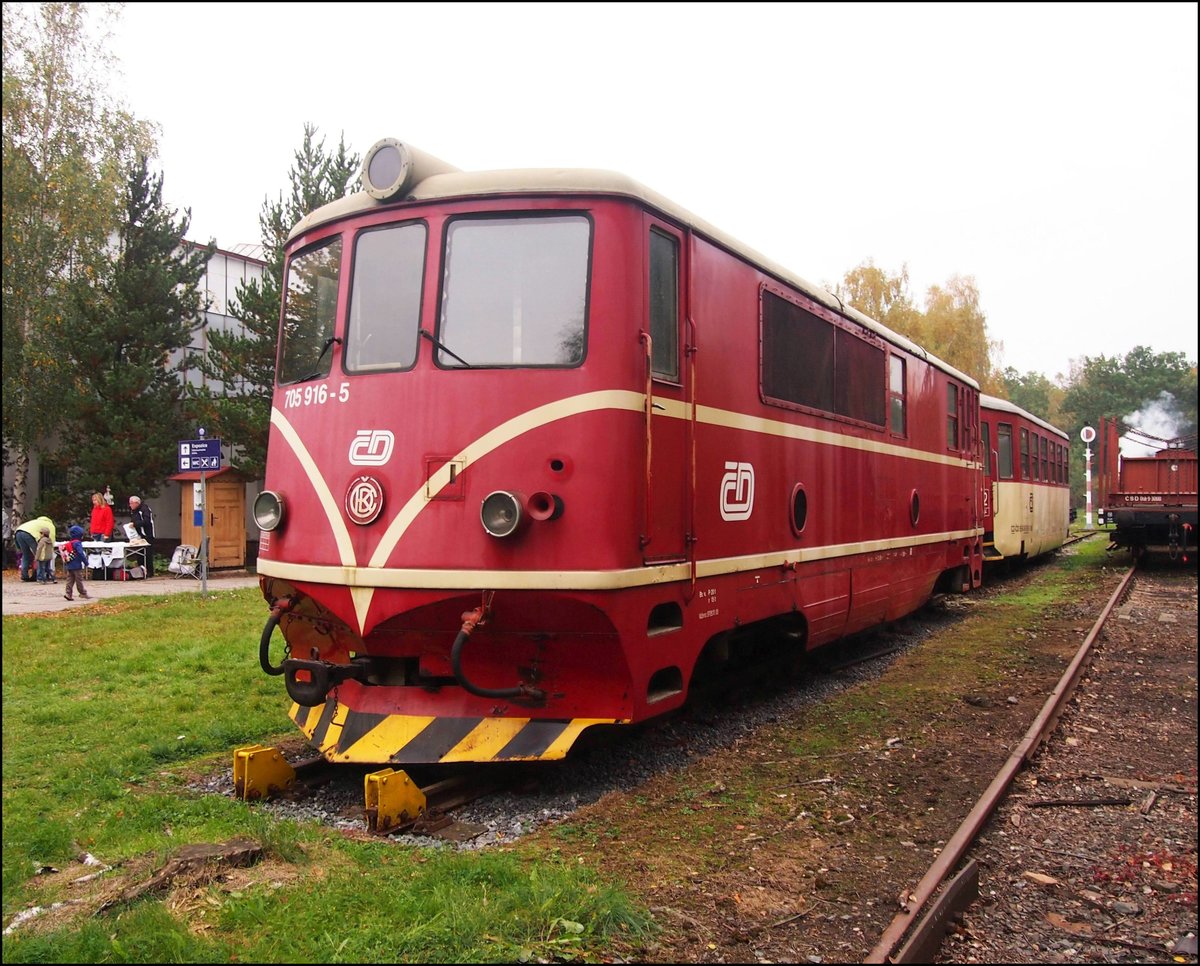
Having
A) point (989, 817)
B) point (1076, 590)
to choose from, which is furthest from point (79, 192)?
point (1076, 590)

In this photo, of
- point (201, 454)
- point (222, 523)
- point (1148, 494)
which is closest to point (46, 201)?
point (201, 454)

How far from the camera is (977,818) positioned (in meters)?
4.93

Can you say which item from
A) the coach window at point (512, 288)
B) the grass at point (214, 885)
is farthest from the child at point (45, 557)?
the coach window at point (512, 288)

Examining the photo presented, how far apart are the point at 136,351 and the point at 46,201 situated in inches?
318

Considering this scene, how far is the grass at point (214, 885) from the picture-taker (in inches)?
133

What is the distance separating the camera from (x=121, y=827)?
477 cm

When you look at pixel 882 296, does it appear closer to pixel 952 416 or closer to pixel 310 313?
pixel 952 416

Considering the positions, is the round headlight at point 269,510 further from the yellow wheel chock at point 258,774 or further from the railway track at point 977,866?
the railway track at point 977,866

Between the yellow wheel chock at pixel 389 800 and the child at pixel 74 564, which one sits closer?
the yellow wheel chock at pixel 389 800

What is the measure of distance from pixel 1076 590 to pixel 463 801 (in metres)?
14.0

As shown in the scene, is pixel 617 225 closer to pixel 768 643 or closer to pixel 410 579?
pixel 410 579

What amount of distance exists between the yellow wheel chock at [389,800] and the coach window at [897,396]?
6.55m

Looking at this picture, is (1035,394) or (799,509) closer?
(799,509)

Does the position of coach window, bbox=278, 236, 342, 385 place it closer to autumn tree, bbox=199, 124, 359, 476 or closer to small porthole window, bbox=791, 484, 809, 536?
small porthole window, bbox=791, 484, 809, 536
